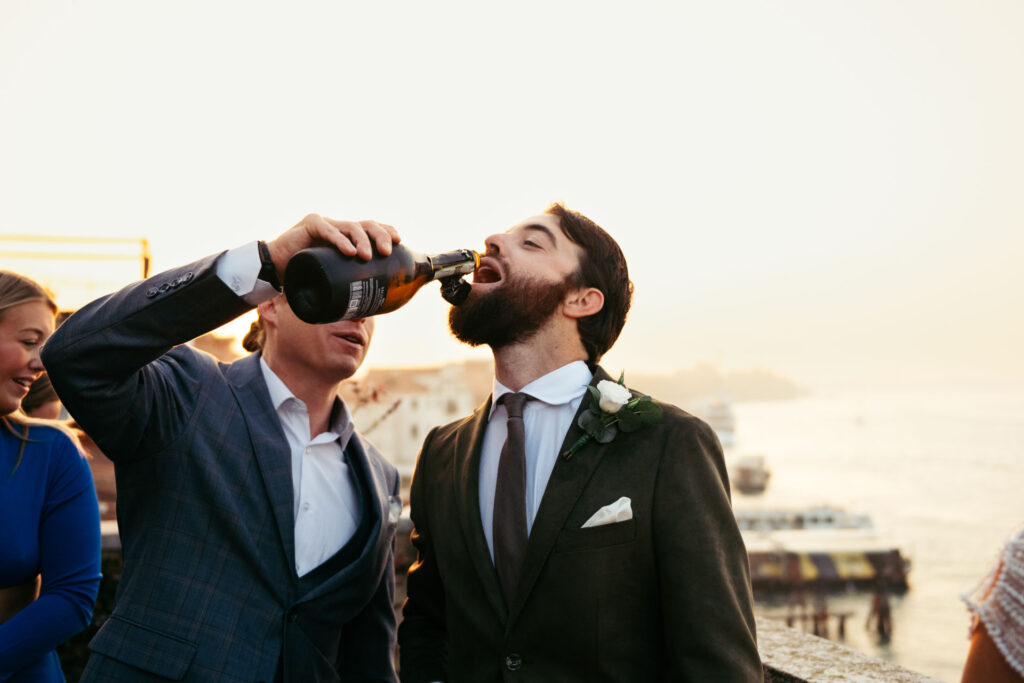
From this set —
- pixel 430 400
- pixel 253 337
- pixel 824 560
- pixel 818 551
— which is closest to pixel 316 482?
pixel 253 337

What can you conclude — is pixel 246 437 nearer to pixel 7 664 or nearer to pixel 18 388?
pixel 18 388

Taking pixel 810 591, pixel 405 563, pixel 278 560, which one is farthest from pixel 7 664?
pixel 810 591

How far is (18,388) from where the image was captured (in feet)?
7.79

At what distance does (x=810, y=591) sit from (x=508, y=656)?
63.2 metres

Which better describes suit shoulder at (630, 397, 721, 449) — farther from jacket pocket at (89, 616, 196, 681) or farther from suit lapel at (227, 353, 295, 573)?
jacket pocket at (89, 616, 196, 681)

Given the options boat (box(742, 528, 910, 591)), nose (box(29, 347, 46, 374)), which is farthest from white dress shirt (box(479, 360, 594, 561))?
boat (box(742, 528, 910, 591))

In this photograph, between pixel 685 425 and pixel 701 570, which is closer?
pixel 701 570

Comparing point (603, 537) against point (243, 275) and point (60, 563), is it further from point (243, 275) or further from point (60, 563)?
point (60, 563)

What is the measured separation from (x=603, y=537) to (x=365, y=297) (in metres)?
0.92

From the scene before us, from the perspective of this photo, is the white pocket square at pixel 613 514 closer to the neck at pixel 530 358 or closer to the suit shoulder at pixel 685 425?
the suit shoulder at pixel 685 425

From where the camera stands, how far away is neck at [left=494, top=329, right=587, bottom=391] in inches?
101

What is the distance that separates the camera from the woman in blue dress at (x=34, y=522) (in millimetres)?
2311

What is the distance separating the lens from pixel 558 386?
97.5 inches

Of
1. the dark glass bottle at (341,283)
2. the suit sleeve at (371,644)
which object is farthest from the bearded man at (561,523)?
the dark glass bottle at (341,283)
